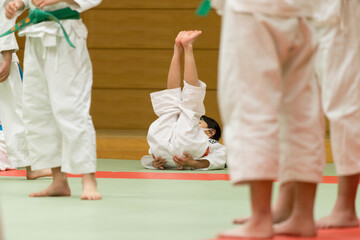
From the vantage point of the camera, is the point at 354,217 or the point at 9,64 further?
the point at 9,64

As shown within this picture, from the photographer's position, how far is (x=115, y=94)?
7312 millimetres

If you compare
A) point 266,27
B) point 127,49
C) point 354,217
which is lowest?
point 127,49

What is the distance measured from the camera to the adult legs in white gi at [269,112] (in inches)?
71.4

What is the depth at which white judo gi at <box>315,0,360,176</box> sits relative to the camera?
84.8 inches

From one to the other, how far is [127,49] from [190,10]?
0.81 meters

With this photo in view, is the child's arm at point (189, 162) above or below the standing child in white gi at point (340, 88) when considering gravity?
below

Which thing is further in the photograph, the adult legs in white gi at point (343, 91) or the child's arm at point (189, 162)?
the child's arm at point (189, 162)

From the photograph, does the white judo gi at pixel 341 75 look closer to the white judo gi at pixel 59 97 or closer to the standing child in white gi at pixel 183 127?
the white judo gi at pixel 59 97

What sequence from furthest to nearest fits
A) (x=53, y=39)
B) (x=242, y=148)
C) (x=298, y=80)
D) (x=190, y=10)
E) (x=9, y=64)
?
(x=190, y=10), (x=9, y=64), (x=53, y=39), (x=298, y=80), (x=242, y=148)

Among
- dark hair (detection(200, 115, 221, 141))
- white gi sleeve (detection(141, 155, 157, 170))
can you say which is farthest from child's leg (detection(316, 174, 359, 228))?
dark hair (detection(200, 115, 221, 141))

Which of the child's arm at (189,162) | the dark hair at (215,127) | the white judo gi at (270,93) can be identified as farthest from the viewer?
the dark hair at (215,127)

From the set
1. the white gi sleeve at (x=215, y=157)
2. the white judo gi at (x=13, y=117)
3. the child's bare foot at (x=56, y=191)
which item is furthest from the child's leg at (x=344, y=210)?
the white gi sleeve at (x=215, y=157)

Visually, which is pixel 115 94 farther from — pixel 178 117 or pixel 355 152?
pixel 355 152

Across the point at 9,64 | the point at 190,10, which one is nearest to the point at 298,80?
the point at 9,64
